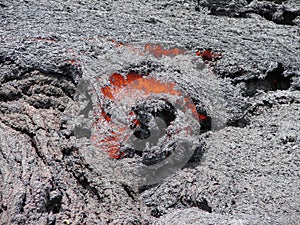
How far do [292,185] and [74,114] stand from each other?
1.11m

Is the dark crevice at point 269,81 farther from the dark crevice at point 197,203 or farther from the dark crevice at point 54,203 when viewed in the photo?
the dark crevice at point 54,203

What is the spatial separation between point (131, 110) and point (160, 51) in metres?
0.48

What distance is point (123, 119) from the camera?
2006 millimetres

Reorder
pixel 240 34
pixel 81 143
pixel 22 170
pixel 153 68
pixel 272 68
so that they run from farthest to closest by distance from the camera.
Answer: pixel 240 34 → pixel 272 68 → pixel 153 68 → pixel 81 143 → pixel 22 170

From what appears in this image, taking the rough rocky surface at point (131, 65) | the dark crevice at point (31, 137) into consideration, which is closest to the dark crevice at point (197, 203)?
the rough rocky surface at point (131, 65)

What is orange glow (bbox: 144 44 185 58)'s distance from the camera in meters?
2.31

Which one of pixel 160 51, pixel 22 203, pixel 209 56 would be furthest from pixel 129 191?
pixel 209 56

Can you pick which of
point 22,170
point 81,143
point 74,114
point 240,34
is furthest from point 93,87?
point 240,34

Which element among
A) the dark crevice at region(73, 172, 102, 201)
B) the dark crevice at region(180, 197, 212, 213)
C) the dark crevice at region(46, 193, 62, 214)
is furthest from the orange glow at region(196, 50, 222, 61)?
the dark crevice at region(46, 193, 62, 214)

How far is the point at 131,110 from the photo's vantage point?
2027 millimetres

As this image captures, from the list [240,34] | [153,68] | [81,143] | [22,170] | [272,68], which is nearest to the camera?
[22,170]

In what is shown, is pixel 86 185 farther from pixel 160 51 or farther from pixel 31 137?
pixel 160 51

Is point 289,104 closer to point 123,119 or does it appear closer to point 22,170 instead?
point 123,119

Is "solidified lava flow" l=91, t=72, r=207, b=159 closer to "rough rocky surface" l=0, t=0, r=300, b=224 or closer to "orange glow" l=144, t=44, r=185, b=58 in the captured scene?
"rough rocky surface" l=0, t=0, r=300, b=224
